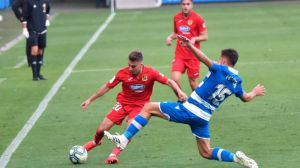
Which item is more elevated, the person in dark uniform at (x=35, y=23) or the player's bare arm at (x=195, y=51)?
the player's bare arm at (x=195, y=51)

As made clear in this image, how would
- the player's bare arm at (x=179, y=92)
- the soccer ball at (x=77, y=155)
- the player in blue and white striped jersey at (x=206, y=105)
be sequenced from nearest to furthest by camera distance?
the player in blue and white striped jersey at (x=206, y=105)
the player's bare arm at (x=179, y=92)
the soccer ball at (x=77, y=155)

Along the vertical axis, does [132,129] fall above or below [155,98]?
above

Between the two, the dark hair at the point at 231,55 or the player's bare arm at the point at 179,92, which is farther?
the player's bare arm at the point at 179,92

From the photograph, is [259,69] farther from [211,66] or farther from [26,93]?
[211,66]

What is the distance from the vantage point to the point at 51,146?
12.6m

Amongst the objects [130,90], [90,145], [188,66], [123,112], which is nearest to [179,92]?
[130,90]

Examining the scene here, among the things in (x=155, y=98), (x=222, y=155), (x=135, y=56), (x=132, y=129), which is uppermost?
(x=135, y=56)

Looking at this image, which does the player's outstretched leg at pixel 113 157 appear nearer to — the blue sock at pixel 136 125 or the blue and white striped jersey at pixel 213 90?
the blue sock at pixel 136 125

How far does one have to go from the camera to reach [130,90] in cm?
1173

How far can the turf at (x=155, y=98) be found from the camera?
467 inches

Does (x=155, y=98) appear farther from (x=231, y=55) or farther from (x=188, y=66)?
(x=231, y=55)

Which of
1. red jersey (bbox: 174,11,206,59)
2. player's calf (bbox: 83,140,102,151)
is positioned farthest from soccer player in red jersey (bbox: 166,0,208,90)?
player's calf (bbox: 83,140,102,151)

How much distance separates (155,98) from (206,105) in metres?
6.26

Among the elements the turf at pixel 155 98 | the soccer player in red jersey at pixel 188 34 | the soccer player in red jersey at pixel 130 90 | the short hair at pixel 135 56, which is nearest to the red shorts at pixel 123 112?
the soccer player in red jersey at pixel 130 90
